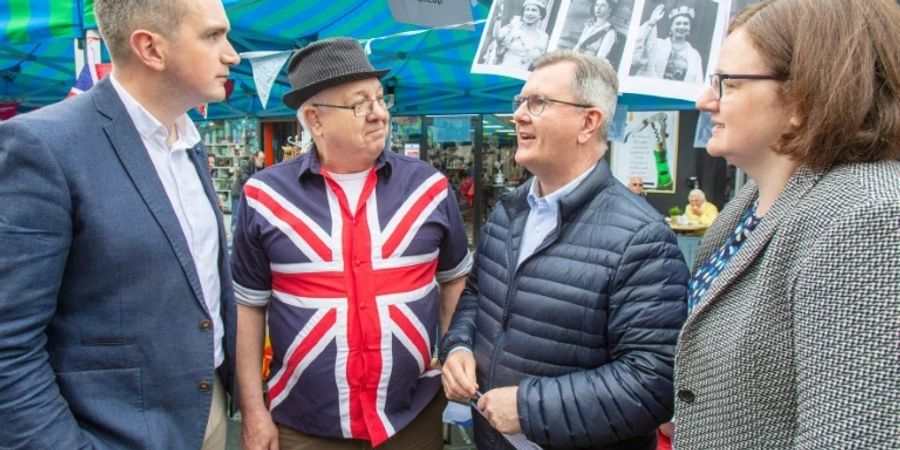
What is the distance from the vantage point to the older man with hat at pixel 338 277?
181cm

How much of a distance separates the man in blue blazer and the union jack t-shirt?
314 millimetres

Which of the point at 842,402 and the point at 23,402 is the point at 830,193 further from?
the point at 23,402

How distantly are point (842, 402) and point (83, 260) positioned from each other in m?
1.36

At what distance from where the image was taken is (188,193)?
1512 mm

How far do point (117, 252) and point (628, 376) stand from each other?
117 cm

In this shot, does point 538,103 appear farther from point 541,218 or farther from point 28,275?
point 28,275

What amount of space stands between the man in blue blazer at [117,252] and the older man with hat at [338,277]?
321 mm

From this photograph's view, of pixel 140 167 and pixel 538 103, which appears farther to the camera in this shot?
pixel 538 103

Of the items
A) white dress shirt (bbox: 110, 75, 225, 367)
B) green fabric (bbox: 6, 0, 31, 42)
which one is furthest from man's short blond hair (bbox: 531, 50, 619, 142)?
green fabric (bbox: 6, 0, 31, 42)

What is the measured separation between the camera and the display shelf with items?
15.7 metres

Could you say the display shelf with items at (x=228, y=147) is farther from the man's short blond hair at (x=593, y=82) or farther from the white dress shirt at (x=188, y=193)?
the man's short blond hair at (x=593, y=82)

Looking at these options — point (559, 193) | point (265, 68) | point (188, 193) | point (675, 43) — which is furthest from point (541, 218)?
point (265, 68)

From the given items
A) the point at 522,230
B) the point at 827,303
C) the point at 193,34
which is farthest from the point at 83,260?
the point at 827,303

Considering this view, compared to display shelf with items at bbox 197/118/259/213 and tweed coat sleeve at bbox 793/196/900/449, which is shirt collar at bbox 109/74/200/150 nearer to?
tweed coat sleeve at bbox 793/196/900/449
